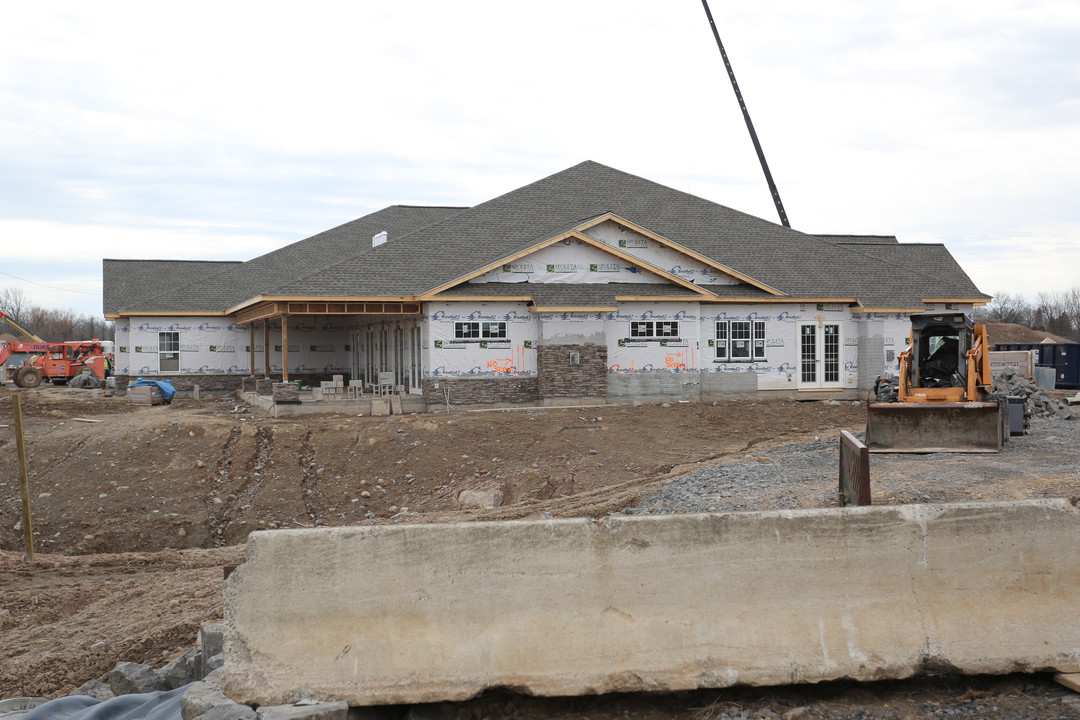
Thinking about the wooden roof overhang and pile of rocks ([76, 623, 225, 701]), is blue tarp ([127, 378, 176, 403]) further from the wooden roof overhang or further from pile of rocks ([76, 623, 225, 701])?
pile of rocks ([76, 623, 225, 701])

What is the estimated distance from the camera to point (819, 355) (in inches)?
1119

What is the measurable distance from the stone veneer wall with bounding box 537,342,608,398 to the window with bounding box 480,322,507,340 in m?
1.08

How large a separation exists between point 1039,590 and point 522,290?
66.1ft

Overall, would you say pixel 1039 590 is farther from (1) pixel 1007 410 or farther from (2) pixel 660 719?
(1) pixel 1007 410

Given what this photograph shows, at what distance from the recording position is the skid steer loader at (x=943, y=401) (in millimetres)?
14969

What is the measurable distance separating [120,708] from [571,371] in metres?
19.3

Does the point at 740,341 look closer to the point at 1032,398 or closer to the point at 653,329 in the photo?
the point at 653,329

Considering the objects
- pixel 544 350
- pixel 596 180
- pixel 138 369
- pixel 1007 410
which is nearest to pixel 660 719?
pixel 1007 410

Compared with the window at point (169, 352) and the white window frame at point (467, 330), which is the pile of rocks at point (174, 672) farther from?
the window at point (169, 352)

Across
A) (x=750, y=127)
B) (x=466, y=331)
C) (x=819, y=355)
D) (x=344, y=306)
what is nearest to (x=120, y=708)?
(x=466, y=331)

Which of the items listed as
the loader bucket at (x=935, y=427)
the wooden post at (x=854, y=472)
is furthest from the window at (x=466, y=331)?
the wooden post at (x=854, y=472)

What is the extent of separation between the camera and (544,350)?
25031 millimetres

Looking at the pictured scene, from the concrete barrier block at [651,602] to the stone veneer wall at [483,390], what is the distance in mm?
18928

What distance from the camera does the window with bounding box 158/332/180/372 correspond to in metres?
33.0
